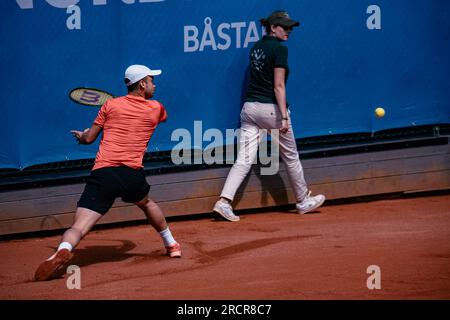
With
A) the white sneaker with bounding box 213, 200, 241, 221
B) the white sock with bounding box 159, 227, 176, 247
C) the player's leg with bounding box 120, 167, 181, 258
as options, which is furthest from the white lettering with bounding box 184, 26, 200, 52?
the white sock with bounding box 159, 227, 176, 247

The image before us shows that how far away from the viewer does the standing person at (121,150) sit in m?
7.19

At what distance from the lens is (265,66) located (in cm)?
894

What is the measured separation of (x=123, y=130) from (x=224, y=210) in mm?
2138

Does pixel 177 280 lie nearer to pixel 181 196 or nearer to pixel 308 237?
pixel 308 237

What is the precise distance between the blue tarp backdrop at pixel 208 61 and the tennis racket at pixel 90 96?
3.33 ft

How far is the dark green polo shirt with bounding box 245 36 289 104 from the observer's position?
8.81m

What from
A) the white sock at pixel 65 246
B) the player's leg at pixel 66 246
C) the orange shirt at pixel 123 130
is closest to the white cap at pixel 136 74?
the orange shirt at pixel 123 130

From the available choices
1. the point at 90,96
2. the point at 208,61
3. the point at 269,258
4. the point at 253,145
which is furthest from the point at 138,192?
the point at 208,61

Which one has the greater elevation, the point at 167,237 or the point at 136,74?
the point at 136,74

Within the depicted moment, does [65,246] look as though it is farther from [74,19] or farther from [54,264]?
[74,19]

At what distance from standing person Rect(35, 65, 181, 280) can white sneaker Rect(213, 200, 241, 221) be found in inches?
67.4
